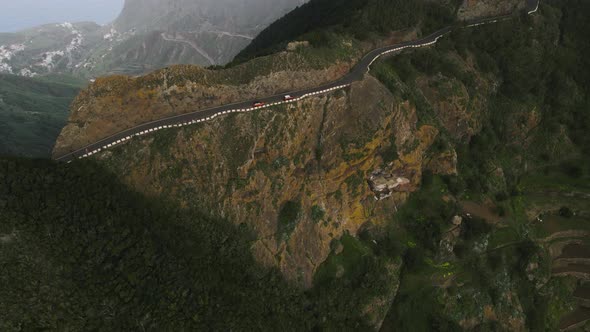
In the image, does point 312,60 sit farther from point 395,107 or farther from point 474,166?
point 474,166

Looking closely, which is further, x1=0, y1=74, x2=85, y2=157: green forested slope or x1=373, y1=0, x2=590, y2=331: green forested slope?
x1=0, y1=74, x2=85, y2=157: green forested slope

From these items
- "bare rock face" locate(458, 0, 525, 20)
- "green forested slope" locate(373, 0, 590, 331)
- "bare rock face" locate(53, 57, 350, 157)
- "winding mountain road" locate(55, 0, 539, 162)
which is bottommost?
"green forested slope" locate(373, 0, 590, 331)

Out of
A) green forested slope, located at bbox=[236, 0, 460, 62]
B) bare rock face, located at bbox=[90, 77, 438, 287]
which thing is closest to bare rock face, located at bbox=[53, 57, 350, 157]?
bare rock face, located at bbox=[90, 77, 438, 287]

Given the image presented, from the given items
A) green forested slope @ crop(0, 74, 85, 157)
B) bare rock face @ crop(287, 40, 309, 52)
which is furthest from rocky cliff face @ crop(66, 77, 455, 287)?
green forested slope @ crop(0, 74, 85, 157)

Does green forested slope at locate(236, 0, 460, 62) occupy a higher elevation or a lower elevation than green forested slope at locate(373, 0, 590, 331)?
higher

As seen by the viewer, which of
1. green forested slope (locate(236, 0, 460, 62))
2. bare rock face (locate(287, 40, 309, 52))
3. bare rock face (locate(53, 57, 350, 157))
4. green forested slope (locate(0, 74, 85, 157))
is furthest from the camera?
green forested slope (locate(0, 74, 85, 157))

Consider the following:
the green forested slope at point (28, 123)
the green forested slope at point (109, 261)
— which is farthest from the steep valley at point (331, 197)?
the green forested slope at point (28, 123)

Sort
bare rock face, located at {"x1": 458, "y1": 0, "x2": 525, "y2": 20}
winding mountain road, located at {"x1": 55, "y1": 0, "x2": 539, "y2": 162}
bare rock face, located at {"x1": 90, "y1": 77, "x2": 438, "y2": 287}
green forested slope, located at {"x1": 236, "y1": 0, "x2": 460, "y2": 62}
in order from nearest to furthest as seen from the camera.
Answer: winding mountain road, located at {"x1": 55, "y1": 0, "x2": 539, "y2": 162} < bare rock face, located at {"x1": 90, "y1": 77, "x2": 438, "y2": 287} < green forested slope, located at {"x1": 236, "y1": 0, "x2": 460, "y2": 62} < bare rock face, located at {"x1": 458, "y1": 0, "x2": 525, "y2": 20}

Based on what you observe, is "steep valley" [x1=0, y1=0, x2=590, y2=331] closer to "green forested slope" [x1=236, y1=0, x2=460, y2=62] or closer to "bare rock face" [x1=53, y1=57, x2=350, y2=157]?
"bare rock face" [x1=53, y1=57, x2=350, y2=157]

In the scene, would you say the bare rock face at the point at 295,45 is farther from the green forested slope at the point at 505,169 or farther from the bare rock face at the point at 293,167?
the green forested slope at the point at 505,169
